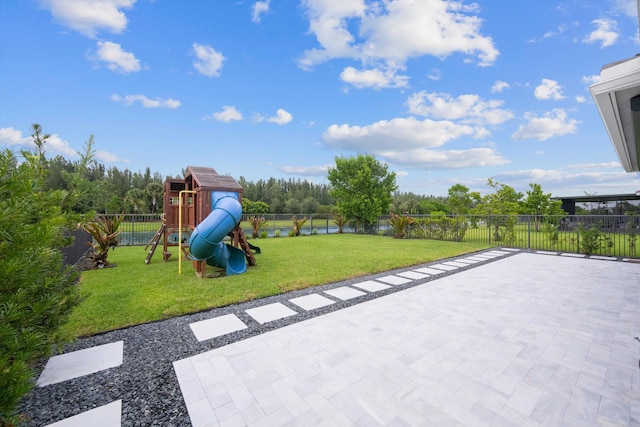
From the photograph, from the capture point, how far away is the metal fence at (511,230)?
25.7 feet

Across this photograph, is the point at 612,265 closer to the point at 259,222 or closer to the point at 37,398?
the point at 37,398

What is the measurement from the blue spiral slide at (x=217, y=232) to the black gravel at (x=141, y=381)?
64.5 inches

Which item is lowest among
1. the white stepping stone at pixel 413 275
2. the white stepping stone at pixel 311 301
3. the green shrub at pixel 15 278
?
the white stepping stone at pixel 413 275

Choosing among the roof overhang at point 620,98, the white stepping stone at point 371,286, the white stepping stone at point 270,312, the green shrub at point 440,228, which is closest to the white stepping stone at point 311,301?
the white stepping stone at point 270,312

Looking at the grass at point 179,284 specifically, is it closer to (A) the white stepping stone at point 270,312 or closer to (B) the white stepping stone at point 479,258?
(A) the white stepping stone at point 270,312

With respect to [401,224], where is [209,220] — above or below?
above

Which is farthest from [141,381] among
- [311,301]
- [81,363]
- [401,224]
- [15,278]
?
[401,224]

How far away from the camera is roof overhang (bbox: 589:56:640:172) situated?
2.04m

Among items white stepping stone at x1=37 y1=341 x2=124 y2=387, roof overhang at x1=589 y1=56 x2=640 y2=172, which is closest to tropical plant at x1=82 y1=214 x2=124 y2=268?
white stepping stone at x1=37 y1=341 x2=124 y2=387

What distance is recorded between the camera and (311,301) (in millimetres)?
3865

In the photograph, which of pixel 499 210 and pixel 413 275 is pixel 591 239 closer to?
pixel 499 210

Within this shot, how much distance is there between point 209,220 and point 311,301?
94.2 inches

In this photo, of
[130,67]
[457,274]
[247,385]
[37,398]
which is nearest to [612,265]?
[457,274]

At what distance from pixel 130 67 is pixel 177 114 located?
459cm
